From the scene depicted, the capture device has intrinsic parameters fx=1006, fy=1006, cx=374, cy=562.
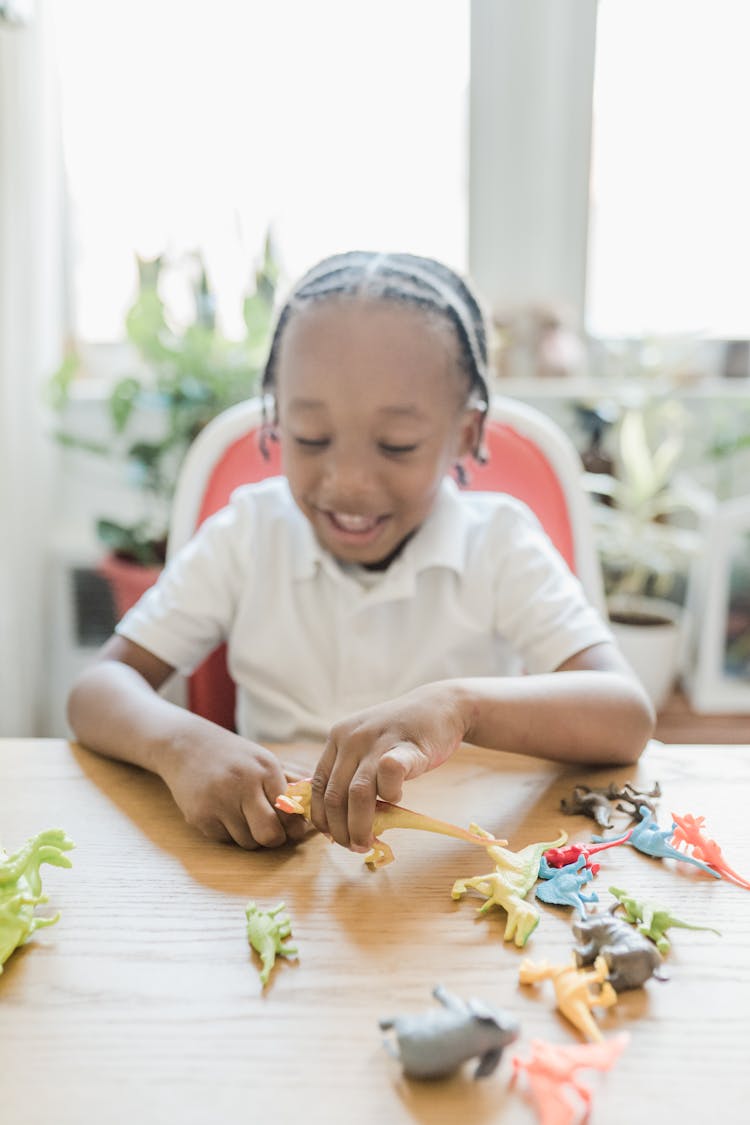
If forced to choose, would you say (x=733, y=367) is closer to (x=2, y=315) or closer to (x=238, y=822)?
(x=2, y=315)

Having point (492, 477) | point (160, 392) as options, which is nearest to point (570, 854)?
point (492, 477)

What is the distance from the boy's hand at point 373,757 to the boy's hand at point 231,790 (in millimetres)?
31

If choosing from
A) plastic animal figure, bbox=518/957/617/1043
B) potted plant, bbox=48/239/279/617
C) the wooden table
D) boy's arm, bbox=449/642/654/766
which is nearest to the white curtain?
potted plant, bbox=48/239/279/617

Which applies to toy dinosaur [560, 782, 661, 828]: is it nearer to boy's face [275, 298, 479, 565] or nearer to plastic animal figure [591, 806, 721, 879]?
plastic animal figure [591, 806, 721, 879]

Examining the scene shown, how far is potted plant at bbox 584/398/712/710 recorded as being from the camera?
1.99 meters

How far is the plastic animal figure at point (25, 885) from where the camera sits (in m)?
0.53

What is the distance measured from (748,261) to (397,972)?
2.18m

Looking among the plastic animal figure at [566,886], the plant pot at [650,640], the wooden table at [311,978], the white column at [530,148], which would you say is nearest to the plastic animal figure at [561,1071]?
the wooden table at [311,978]

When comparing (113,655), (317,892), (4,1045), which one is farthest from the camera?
Result: (113,655)

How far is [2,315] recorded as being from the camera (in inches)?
70.4

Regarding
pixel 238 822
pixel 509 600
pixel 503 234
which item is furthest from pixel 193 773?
pixel 503 234

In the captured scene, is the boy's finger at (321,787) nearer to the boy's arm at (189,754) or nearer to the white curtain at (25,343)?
the boy's arm at (189,754)

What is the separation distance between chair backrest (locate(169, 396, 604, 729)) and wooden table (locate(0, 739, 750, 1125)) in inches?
18.1

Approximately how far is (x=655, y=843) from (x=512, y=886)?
0.12m
